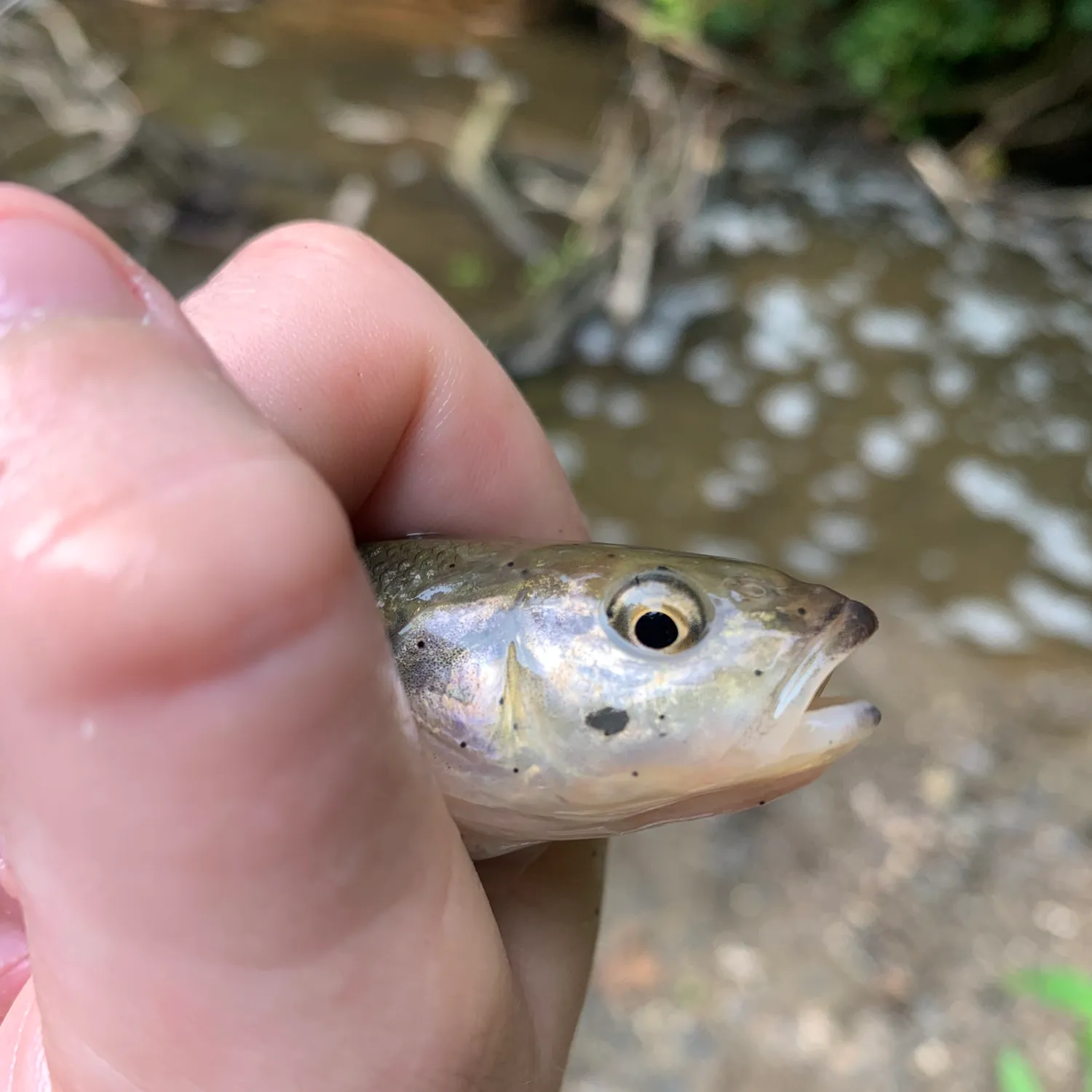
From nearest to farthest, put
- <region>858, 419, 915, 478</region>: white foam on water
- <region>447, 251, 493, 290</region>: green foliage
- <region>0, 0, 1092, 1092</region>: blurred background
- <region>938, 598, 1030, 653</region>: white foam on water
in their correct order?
1. <region>0, 0, 1092, 1092</region>: blurred background
2. <region>938, 598, 1030, 653</region>: white foam on water
3. <region>858, 419, 915, 478</region>: white foam on water
4. <region>447, 251, 493, 290</region>: green foliage

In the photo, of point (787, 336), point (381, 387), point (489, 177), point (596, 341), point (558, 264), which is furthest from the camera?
point (489, 177)

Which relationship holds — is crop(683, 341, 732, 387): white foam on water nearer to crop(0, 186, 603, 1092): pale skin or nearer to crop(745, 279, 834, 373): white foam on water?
→ crop(745, 279, 834, 373): white foam on water

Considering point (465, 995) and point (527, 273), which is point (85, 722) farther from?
point (527, 273)

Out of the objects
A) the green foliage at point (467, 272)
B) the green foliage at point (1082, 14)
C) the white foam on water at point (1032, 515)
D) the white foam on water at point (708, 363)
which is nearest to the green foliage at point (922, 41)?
the green foliage at point (1082, 14)

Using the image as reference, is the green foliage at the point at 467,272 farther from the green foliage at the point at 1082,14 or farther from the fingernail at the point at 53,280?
the fingernail at the point at 53,280

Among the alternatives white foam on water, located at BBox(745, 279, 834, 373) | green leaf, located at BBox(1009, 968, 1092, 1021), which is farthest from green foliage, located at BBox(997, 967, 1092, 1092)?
white foam on water, located at BBox(745, 279, 834, 373)

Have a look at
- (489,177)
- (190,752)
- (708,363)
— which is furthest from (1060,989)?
(489,177)

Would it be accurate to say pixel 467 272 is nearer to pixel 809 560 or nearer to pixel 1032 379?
pixel 809 560
